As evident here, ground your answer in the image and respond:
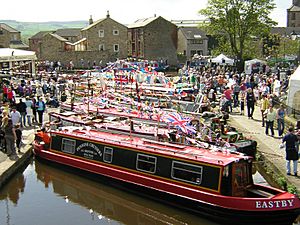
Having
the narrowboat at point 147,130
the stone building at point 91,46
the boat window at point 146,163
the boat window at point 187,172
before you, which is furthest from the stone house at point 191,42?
the boat window at point 187,172

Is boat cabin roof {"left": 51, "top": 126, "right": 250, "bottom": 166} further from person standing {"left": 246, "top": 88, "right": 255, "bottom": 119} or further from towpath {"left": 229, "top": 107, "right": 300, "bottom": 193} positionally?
person standing {"left": 246, "top": 88, "right": 255, "bottom": 119}

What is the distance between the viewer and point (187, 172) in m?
Answer: 11.3

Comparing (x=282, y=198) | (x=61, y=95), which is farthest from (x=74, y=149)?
(x=61, y=95)

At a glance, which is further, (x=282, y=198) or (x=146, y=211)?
(x=146, y=211)

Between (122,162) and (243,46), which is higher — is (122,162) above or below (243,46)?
below

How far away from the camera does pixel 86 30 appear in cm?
5409

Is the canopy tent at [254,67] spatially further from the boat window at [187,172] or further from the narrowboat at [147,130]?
the boat window at [187,172]

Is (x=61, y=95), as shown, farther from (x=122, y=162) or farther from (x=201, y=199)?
(x=201, y=199)

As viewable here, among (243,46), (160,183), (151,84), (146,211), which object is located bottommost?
(146,211)

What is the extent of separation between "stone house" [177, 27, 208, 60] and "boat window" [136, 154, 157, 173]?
4675 cm

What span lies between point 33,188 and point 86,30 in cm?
4301

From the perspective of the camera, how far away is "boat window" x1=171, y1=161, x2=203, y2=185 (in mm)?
11000

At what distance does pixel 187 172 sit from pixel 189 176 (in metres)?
0.12

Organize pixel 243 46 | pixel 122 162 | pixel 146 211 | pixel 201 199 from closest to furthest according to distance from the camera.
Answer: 1. pixel 201 199
2. pixel 146 211
3. pixel 122 162
4. pixel 243 46
